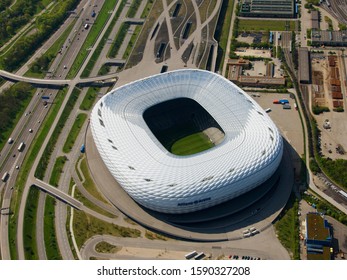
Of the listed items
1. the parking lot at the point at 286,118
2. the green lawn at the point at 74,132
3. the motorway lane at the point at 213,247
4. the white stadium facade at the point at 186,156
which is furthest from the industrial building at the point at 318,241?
the green lawn at the point at 74,132

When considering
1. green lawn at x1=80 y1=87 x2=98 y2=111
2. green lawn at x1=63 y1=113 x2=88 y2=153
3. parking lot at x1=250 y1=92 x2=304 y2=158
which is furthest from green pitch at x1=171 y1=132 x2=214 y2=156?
green lawn at x1=80 y1=87 x2=98 y2=111

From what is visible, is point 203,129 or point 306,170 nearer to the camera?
point 306,170

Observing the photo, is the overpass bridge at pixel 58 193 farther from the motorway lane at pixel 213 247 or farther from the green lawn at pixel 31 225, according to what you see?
the motorway lane at pixel 213 247

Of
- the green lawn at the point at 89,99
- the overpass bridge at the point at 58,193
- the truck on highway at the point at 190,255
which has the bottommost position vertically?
the truck on highway at the point at 190,255

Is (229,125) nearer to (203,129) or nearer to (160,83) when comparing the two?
(203,129)

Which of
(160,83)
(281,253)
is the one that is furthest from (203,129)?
(281,253)

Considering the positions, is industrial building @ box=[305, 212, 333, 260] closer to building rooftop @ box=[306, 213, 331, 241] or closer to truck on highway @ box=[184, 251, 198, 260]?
building rooftop @ box=[306, 213, 331, 241]
